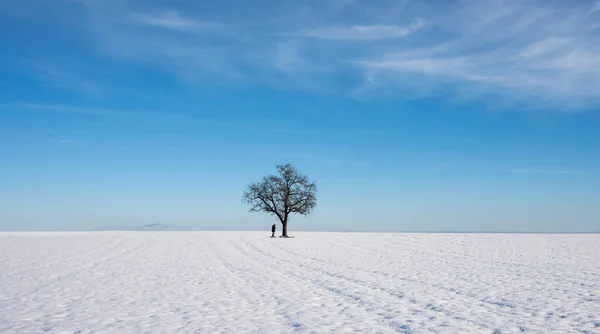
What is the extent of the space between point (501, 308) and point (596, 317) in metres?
2.27

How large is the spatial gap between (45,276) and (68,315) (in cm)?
990

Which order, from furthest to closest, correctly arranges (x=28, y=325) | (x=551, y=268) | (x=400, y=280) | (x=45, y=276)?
(x=551, y=268), (x=45, y=276), (x=400, y=280), (x=28, y=325)

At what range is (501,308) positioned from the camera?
12898 mm

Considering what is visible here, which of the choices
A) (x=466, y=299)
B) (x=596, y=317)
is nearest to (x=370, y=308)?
(x=466, y=299)

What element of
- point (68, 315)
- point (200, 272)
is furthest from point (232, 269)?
point (68, 315)

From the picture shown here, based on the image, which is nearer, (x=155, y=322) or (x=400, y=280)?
(x=155, y=322)

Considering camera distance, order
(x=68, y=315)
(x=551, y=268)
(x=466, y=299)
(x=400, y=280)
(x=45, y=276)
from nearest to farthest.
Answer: (x=68, y=315) < (x=466, y=299) < (x=400, y=280) < (x=45, y=276) < (x=551, y=268)

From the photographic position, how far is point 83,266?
80.9 feet

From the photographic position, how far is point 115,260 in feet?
93.0

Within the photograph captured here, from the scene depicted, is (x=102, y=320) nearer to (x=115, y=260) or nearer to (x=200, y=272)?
(x=200, y=272)

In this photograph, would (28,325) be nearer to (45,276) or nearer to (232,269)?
(45,276)

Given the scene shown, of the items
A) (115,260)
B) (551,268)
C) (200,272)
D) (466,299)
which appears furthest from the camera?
(115,260)

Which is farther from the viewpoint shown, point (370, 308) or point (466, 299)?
point (466, 299)

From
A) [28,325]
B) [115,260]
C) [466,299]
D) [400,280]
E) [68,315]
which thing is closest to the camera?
[28,325]
